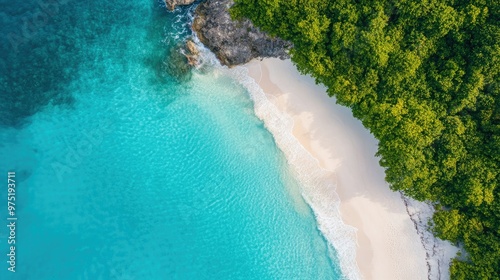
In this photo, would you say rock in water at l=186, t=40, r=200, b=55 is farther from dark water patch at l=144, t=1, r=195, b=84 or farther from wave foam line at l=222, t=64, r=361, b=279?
wave foam line at l=222, t=64, r=361, b=279

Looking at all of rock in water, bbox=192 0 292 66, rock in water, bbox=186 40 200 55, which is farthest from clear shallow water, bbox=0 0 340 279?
rock in water, bbox=192 0 292 66

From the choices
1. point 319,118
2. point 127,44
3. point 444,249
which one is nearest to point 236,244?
point 319,118

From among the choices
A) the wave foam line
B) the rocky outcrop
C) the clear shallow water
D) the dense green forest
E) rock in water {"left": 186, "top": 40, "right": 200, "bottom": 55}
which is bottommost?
the clear shallow water

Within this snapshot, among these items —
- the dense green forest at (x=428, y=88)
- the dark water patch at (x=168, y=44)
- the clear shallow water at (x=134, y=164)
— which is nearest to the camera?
the dense green forest at (x=428, y=88)

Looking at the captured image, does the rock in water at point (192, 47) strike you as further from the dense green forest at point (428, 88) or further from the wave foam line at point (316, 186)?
the dense green forest at point (428, 88)

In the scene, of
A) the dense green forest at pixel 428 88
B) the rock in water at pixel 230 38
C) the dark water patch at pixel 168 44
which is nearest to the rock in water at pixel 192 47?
the dark water patch at pixel 168 44
